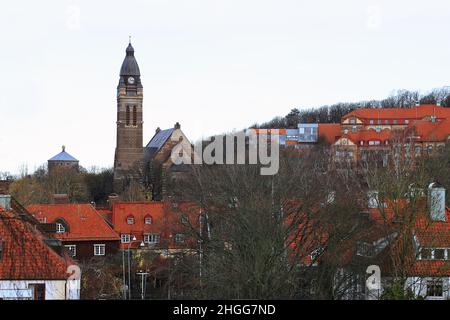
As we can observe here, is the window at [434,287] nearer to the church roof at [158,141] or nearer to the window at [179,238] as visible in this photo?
the window at [179,238]

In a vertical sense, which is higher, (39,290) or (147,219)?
(39,290)

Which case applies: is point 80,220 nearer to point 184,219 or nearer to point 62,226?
point 62,226

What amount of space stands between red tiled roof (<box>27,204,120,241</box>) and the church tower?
52863 mm

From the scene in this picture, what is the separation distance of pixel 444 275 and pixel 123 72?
270ft

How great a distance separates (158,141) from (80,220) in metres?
56.9

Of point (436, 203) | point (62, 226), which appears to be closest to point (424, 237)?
point (436, 203)

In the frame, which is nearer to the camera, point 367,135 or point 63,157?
point 367,135

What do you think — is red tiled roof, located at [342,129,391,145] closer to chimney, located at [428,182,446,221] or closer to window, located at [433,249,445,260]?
chimney, located at [428,182,446,221]

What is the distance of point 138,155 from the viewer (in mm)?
98875

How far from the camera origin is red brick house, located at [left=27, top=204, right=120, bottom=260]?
43156 millimetres

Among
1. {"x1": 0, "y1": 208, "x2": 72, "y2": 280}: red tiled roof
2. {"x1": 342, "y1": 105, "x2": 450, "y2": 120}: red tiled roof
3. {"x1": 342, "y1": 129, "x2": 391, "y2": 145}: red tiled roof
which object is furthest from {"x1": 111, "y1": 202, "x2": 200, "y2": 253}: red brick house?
{"x1": 342, "y1": 105, "x2": 450, "y2": 120}: red tiled roof

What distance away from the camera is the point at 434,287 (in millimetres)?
21812

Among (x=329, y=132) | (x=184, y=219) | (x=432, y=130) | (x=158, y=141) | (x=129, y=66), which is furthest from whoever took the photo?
(x=329, y=132)
